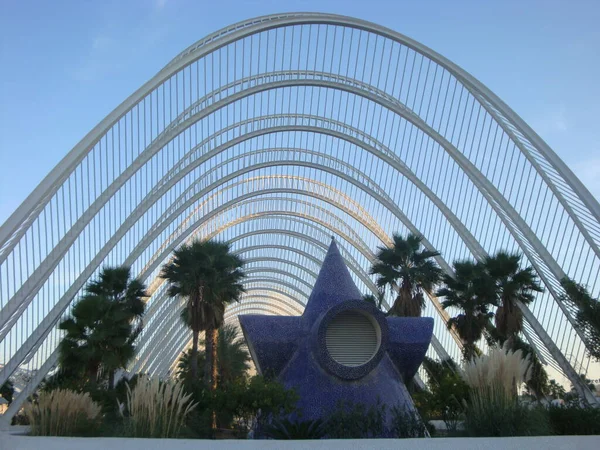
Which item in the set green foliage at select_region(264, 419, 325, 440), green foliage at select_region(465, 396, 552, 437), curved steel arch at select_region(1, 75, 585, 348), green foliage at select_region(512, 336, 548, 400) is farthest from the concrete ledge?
green foliage at select_region(512, 336, 548, 400)

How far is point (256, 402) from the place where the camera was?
682 inches

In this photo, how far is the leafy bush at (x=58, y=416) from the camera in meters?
13.8

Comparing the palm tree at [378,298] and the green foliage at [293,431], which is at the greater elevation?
the palm tree at [378,298]

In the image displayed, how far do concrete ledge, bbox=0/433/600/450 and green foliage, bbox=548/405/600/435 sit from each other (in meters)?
2.71

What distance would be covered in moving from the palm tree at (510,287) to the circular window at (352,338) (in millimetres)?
10133

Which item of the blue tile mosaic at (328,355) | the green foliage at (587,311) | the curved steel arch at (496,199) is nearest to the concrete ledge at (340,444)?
the blue tile mosaic at (328,355)

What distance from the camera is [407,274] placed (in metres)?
32.5

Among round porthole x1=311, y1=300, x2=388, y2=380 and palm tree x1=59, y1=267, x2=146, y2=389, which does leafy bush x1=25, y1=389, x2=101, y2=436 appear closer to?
round porthole x1=311, y1=300, x2=388, y2=380

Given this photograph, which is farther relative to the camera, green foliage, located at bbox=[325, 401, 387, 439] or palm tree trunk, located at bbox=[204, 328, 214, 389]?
palm tree trunk, located at bbox=[204, 328, 214, 389]

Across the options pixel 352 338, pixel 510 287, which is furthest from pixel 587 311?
pixel 352 338

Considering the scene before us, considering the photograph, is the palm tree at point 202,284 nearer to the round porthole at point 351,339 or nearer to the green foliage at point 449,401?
the round porthole at point 351,339

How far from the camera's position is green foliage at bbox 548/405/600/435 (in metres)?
13.6

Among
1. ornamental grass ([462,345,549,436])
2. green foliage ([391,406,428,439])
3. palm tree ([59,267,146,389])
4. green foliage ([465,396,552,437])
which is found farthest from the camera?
palm tree ([59,267,146,389])

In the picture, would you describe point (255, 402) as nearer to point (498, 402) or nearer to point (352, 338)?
point (352, 338)
